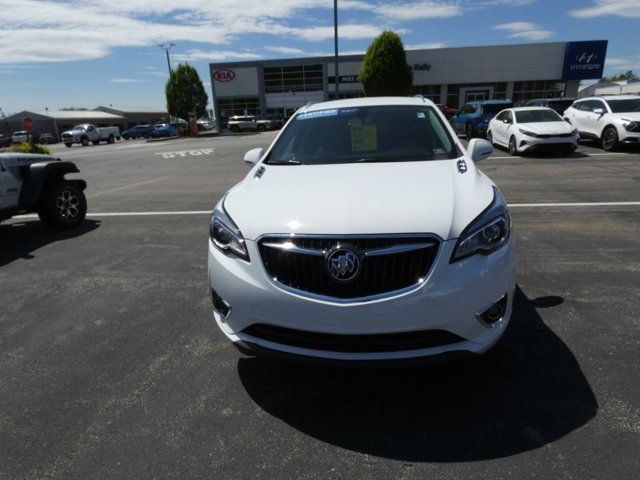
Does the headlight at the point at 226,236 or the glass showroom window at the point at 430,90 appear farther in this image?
the glass showroom window at the point at 430,90

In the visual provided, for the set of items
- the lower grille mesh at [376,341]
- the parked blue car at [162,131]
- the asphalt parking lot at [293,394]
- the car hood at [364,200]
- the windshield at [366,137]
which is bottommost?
the parked blue car at [162,131]

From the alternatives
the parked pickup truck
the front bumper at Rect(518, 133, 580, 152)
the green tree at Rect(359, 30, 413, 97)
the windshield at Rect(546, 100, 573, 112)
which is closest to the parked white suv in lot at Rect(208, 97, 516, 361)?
the front bumper at Rect(518, 133, 580, 152)

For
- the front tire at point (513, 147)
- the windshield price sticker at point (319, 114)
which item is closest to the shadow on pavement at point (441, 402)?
the windshield price sticker at point (319, 114)

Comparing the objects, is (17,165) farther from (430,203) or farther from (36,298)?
(430,203)

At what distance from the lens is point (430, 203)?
2.52 m

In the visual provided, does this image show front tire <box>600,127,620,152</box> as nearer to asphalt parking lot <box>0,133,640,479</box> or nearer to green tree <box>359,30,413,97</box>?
asphalt parking lot <box>0,133,640,479</box>

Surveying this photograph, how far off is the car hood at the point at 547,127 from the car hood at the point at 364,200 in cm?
1111

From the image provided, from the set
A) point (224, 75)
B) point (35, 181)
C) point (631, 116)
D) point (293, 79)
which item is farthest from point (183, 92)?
point (35, 181)

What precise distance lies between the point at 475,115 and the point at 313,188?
708 inches

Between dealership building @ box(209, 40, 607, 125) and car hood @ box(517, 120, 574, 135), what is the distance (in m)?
33.1

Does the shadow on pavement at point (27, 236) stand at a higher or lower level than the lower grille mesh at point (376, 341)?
lower

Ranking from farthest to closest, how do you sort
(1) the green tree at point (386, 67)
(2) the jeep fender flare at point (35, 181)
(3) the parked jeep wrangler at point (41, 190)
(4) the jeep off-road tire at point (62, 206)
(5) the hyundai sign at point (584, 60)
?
→ (5) the hyundai sign at point (584, 60) < (1) the green tree at point (386, 67) < (4) the jeep off-road tire at point (62, 206) < (2) the jeep fender flare at point (35, 181) < (3) the parked jeep wrangler at point (41, 190)

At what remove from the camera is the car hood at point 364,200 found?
236cm

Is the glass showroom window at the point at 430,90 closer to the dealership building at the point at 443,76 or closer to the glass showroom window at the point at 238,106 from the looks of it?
the dealership building at the point at 443,76
